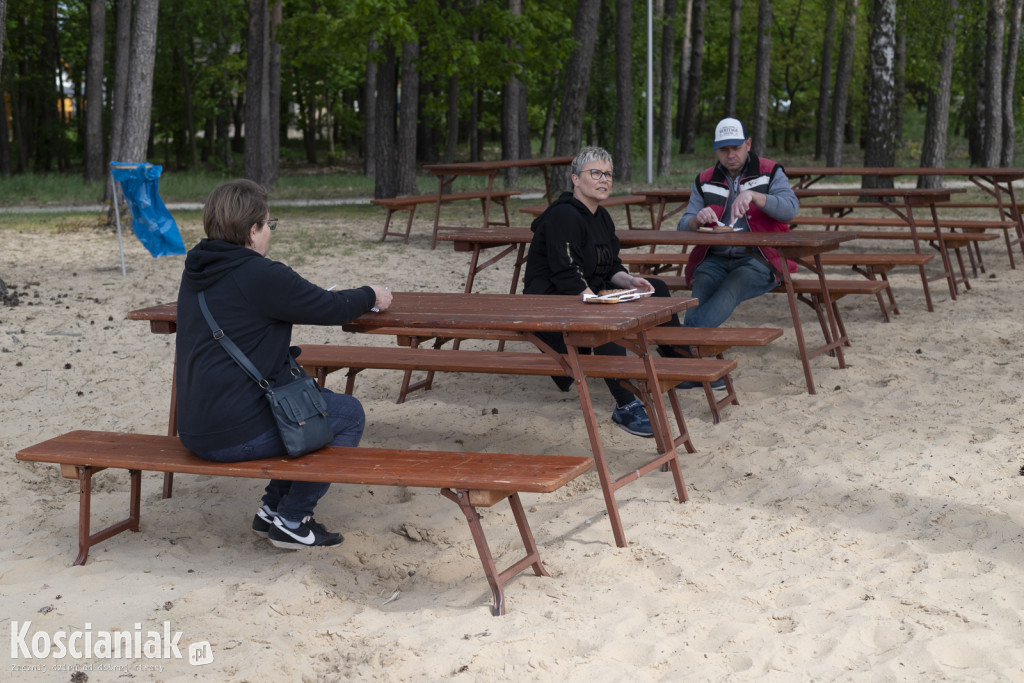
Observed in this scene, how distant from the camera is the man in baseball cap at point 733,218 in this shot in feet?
20.4

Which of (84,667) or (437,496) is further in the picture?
(437,496)

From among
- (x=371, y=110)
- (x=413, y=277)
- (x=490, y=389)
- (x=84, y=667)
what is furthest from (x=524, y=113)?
(x=84, y=667)

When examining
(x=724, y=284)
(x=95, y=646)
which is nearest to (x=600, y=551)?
(x=95, y=646)

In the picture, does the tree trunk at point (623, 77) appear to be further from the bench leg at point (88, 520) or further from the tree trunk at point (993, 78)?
the bench leg at point (88, 520)

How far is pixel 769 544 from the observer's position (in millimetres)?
3801

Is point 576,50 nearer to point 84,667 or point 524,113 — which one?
point 524,113

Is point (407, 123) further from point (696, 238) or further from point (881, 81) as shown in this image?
point (696, 238)

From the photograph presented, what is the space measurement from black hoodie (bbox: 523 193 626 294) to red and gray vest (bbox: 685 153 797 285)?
1.27m

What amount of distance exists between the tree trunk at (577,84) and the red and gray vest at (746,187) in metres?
9.08

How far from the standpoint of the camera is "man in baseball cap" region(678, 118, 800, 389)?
623 cm

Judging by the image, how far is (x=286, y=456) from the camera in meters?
3.73

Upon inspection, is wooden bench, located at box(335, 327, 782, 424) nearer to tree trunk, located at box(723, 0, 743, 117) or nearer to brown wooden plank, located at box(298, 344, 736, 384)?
brown wooden plank, located at box(298, 344, 736, 384)

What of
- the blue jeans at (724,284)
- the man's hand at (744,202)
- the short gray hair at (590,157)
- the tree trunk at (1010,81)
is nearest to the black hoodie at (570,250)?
the short gray hair at (590,157)

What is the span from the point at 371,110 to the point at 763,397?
21885 mm
